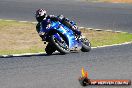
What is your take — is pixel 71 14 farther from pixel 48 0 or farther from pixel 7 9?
pixel 48 0

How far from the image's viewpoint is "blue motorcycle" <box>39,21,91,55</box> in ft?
53.1

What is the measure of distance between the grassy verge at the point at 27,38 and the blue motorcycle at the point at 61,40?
1.49 m

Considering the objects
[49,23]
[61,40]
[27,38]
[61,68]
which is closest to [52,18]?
[49,23]

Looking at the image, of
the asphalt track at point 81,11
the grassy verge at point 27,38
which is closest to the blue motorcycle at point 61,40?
the grassy verge at point 27,38

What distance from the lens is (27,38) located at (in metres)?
21.7

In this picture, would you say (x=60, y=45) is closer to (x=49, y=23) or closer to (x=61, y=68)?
(x=49, y=23)

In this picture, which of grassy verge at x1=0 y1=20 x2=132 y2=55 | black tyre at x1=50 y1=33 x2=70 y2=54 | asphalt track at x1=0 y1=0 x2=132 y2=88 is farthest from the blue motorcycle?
grassy verge at x1=0 y1=20 x2=132 y2=55

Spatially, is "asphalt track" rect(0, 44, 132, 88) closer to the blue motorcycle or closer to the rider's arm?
A: the blue motorcycle

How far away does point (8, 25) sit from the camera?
2597cm

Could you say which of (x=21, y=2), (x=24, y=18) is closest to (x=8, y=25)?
(x=24, y=18)

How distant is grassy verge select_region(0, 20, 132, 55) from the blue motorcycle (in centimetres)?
149

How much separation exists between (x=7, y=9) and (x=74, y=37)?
16717mm

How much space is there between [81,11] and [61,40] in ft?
52.4

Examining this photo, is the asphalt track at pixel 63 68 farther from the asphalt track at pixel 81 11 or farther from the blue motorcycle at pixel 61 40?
the asphalt track at pixel 81 11
